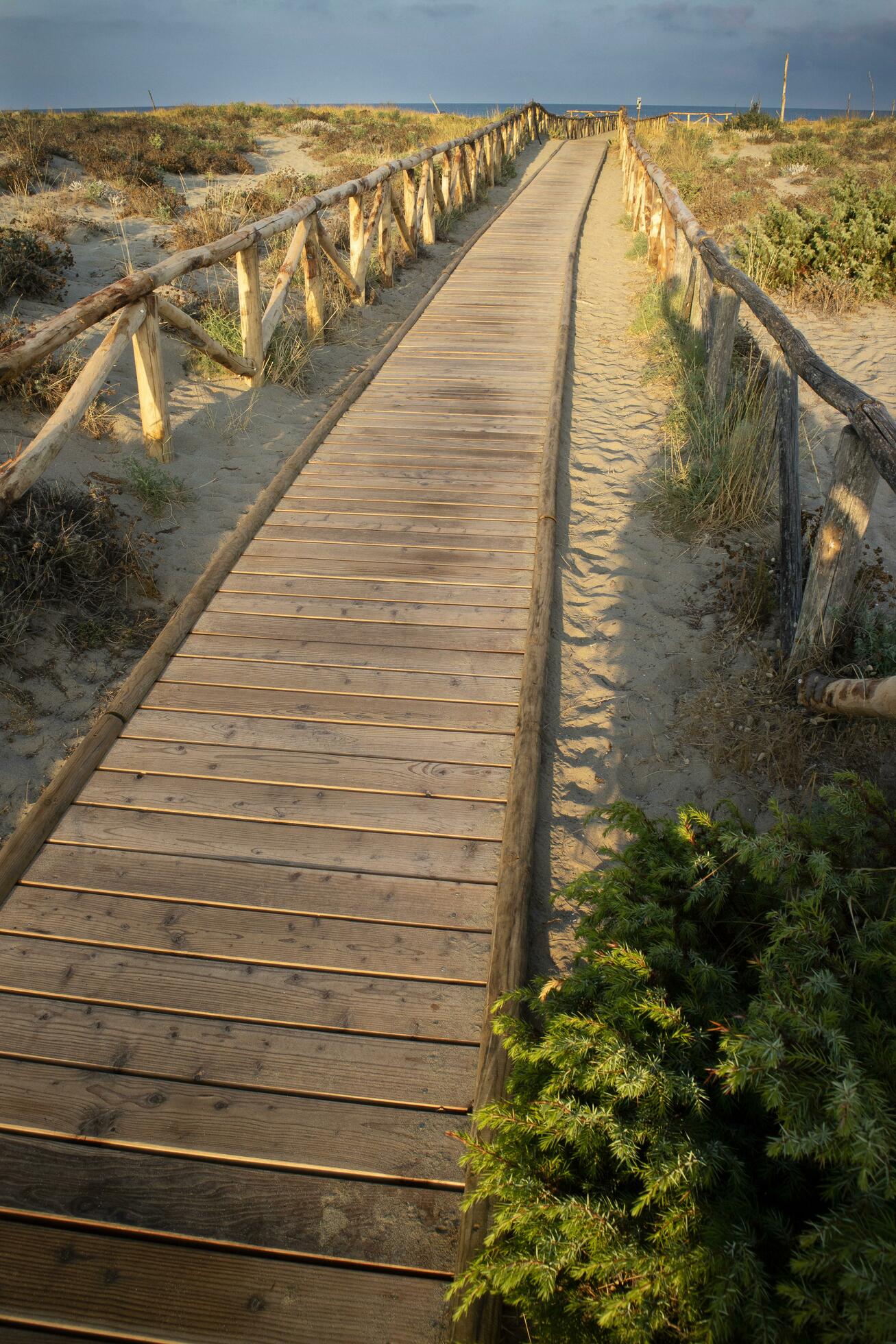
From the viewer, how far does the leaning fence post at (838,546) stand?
3141mm

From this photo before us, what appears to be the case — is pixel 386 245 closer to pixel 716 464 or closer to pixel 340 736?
pixel 716 464

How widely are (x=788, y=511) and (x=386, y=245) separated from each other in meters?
7.44

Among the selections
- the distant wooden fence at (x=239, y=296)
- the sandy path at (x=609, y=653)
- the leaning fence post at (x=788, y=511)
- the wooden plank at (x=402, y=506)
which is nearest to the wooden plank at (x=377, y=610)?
the sandy path at (x=609, y=653)

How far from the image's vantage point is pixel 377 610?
3.97 meters

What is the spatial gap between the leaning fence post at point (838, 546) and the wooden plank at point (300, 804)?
1.58 m

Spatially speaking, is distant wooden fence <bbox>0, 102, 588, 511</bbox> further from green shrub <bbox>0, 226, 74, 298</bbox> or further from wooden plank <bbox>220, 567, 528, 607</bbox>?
wooden plank <bbox>220, 567, 528, 607</bbox>

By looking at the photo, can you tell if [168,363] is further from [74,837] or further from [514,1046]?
[514,1046]

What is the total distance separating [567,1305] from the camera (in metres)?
1.40

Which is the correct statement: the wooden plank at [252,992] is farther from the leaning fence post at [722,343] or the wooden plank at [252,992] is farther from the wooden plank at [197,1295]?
the leaning fence post at [722,343]

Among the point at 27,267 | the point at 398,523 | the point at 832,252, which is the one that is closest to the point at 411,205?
the point at 832,252

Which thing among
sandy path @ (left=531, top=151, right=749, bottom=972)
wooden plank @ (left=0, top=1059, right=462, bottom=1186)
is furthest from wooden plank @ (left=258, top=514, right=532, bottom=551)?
wooden plank @ (left=0, top=1059, right=462, bottom=1186)

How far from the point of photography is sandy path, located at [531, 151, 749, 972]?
3061mm

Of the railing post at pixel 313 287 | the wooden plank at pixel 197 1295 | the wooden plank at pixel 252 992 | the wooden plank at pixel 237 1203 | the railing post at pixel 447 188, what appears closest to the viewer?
the wooden plank at pixel 197 1295

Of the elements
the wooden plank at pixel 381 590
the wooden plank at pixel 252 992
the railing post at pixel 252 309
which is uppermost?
the railing post at pixel 252 309
